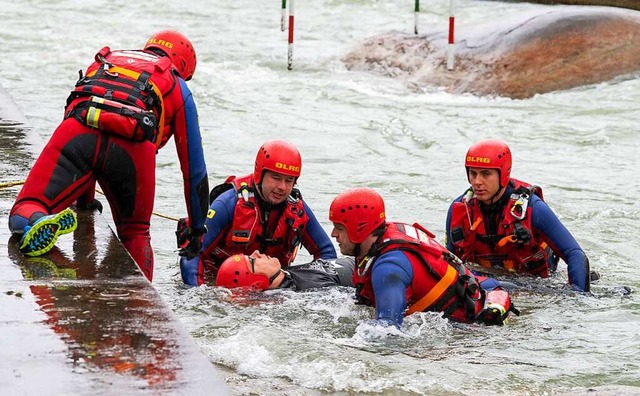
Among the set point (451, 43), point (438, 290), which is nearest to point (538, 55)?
point (451, 43)

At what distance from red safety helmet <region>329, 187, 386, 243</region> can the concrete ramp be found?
10083mm

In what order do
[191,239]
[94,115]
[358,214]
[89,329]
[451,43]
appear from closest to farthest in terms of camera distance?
[89,329] < [94,115] < [358,214] < [191,239] < [451,43]

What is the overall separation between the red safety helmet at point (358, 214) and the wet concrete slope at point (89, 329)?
113cm

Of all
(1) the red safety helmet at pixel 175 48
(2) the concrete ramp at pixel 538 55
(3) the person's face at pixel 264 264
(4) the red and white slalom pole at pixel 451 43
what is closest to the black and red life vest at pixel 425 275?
(3) the person's face at pixel 264 264

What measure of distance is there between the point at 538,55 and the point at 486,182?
354 inches

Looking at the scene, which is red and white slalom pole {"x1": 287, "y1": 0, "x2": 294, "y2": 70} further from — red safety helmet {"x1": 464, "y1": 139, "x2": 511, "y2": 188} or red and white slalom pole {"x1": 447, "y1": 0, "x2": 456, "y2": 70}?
red safety helmet {"x1": 464, "y1": 139, "x2": 511, "y2": 188}

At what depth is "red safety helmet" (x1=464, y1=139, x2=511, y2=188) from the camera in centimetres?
722

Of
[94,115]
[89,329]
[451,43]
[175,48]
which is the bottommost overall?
[89,329]

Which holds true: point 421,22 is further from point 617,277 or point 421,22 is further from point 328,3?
point 617,277

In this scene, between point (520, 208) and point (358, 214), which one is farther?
point (520, 208)

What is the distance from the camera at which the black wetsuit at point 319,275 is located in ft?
23.1

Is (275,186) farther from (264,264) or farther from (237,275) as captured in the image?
(237,275)

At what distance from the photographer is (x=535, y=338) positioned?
661cm

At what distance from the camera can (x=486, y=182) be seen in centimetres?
726
